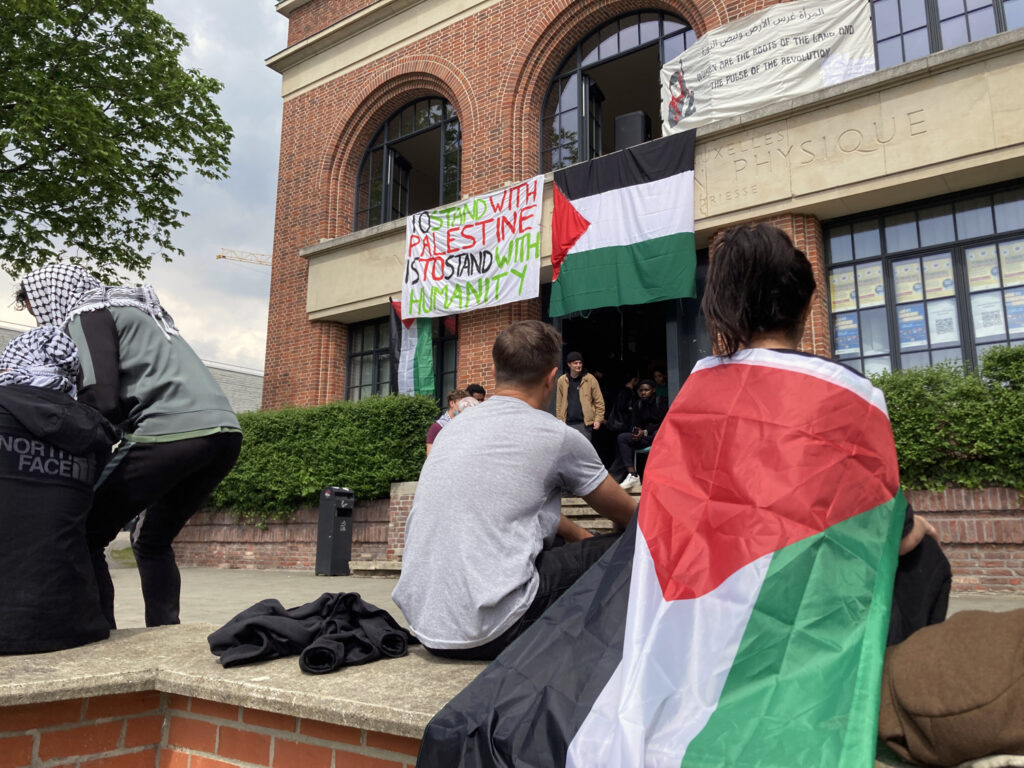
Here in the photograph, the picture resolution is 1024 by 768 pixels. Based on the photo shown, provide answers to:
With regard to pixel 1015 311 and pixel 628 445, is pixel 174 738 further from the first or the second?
pixel 1015 311

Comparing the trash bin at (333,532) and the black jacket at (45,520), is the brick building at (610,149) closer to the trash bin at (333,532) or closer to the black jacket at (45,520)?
the trash bin at (333,532)

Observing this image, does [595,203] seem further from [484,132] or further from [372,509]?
[372,509]

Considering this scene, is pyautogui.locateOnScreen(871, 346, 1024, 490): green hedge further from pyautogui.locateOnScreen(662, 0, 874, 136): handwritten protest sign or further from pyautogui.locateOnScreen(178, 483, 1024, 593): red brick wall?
pyautogui.locateOnScreen(662, 0, 874, 136): handwritten protest sign

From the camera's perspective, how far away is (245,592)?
29.2 feet

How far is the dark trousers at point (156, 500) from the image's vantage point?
3.17 m

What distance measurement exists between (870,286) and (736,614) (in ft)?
29.8

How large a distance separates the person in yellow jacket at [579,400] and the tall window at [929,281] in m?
3.28

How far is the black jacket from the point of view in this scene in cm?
267

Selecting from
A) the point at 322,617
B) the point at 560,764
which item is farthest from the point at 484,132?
the point at 560,764

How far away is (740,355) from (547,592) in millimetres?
1084

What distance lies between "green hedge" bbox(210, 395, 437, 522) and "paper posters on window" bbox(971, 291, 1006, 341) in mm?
7381

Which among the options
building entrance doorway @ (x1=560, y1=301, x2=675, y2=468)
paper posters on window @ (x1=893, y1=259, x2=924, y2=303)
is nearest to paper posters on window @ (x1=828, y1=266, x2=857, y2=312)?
paper posters on window @ (x1=893, y1=259, x2=924, y2=303)

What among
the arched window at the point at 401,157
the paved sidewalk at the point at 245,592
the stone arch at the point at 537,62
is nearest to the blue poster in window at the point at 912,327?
the paved sidewalk at the point at 245,592

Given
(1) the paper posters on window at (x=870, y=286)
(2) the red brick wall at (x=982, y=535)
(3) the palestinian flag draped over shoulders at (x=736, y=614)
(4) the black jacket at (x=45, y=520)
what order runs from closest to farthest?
(3) the palestinian flag draped over shoulders at (x=736, y=614)
(4) the black jacket at (x=45, y=520)
(2) the red brick wall at (x=982, y=535)
(1) the paper posters on window at (x=870, y=286)
